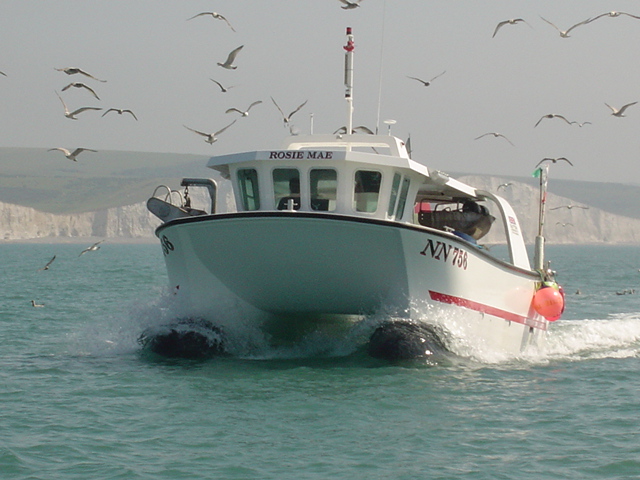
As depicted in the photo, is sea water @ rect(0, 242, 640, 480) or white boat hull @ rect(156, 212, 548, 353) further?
white boat hull @ rect(156, 212, 548, 353)

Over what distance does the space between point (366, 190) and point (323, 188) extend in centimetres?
76

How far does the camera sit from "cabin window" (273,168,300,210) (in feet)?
58.1

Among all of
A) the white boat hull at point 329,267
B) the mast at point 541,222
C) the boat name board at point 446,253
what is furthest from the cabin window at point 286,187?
the mast at point 541,222

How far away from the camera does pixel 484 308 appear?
18.8 meters

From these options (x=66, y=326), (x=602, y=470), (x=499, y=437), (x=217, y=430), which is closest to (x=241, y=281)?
(x=217, y=430)

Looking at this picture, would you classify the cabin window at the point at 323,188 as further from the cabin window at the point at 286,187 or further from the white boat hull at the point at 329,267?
the white boat hull at the point at 329,267

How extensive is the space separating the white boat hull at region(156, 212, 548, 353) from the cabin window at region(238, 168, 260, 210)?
1.33 metres

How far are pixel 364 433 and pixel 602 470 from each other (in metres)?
2.99

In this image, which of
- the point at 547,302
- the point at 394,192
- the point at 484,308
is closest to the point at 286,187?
the point at 394,192

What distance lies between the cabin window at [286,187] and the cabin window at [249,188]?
1.41 ft

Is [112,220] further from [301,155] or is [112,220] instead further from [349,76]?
[301,155]

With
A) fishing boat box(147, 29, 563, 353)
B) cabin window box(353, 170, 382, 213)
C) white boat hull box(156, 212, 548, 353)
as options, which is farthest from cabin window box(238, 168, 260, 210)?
cabin window box(353, 170, 382, 213)

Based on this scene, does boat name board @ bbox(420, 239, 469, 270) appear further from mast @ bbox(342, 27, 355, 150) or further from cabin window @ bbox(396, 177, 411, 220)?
mast @ bbox(342, 27, 355, 150)

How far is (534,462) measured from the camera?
37.7ft
